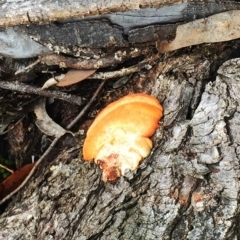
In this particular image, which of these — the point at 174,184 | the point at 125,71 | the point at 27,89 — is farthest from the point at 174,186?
the point at 27,89

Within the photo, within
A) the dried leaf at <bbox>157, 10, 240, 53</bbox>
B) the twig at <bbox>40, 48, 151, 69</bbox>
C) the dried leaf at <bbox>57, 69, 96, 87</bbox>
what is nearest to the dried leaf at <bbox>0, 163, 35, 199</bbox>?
the dried leaf at <bbox>57, 69, 96, 87</bbox>

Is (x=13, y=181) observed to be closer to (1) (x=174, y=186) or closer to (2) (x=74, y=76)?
(2) (x=74, y=76)

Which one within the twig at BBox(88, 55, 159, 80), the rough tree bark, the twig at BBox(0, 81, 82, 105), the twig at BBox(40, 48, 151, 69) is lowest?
the rough tree bark

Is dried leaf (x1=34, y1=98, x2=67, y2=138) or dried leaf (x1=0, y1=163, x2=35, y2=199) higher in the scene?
dried leaf (x1=34, y1=98, x2=67, y2=138)

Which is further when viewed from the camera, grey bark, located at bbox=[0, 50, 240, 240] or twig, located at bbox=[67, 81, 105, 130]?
twig, located at bbox=[67, 81, 105, 130]

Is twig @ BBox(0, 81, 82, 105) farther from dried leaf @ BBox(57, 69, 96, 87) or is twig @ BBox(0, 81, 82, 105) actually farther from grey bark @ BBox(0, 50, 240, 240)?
grey bark @ BBox(0, 50, 240, 240)

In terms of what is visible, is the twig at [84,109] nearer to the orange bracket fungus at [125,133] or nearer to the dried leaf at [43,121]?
the dried leaf at [43,121]

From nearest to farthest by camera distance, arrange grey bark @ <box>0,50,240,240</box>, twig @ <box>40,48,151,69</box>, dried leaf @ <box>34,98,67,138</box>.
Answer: grey bark @ <box>0,50,240,240</box> < twig @ <box>40,48,151,69</box> < dried leaf @ <box>34,98,67,138</box>
